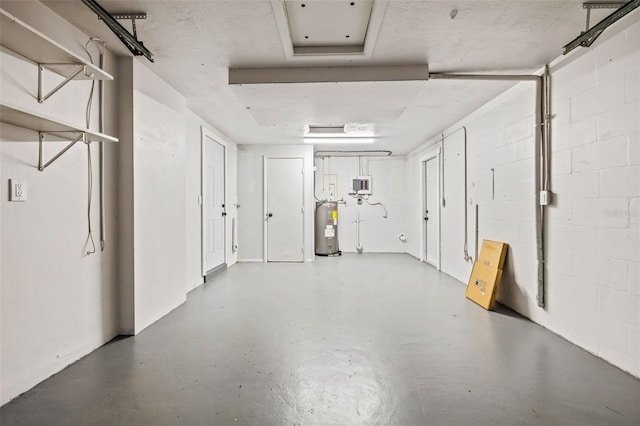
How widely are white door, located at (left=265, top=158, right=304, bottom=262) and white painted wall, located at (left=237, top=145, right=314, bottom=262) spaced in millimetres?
96

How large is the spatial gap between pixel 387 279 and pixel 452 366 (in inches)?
96.5

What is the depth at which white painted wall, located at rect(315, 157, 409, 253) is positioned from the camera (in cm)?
709

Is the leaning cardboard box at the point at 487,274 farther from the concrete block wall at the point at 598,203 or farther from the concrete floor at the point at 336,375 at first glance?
the concrete block wall at the point at 598,203

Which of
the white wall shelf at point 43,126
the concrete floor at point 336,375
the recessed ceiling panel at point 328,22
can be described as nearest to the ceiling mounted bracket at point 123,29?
the white wall shelf at point 43,126

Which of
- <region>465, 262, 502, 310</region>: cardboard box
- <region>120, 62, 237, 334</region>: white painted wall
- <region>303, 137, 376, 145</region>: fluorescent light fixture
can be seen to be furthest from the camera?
<region>303, 137, 376, 145</region>: fluorescent light fixture

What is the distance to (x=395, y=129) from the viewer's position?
475 cm

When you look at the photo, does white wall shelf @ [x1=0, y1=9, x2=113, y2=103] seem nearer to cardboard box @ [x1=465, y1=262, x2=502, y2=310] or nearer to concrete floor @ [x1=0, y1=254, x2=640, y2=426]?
concrete floor @ [x1=0, y1=254, x2=640, y2=426]

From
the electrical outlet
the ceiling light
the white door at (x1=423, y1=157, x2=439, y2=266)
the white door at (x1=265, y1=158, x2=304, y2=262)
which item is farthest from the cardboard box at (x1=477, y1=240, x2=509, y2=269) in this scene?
the electrical outlet

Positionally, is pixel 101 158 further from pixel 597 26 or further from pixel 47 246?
pixel 597 26

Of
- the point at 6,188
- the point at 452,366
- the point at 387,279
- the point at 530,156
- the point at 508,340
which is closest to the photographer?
the point at 6,188

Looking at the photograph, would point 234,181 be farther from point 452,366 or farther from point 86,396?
point 452,366

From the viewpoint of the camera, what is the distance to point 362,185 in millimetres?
6918

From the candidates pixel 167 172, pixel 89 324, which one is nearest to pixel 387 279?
pixel 167 172

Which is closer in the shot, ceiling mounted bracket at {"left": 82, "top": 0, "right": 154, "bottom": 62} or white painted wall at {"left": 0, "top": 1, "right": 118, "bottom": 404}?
white painted wall at {"left": 0, "top": 1, "right": 118, "bottom": 404}
